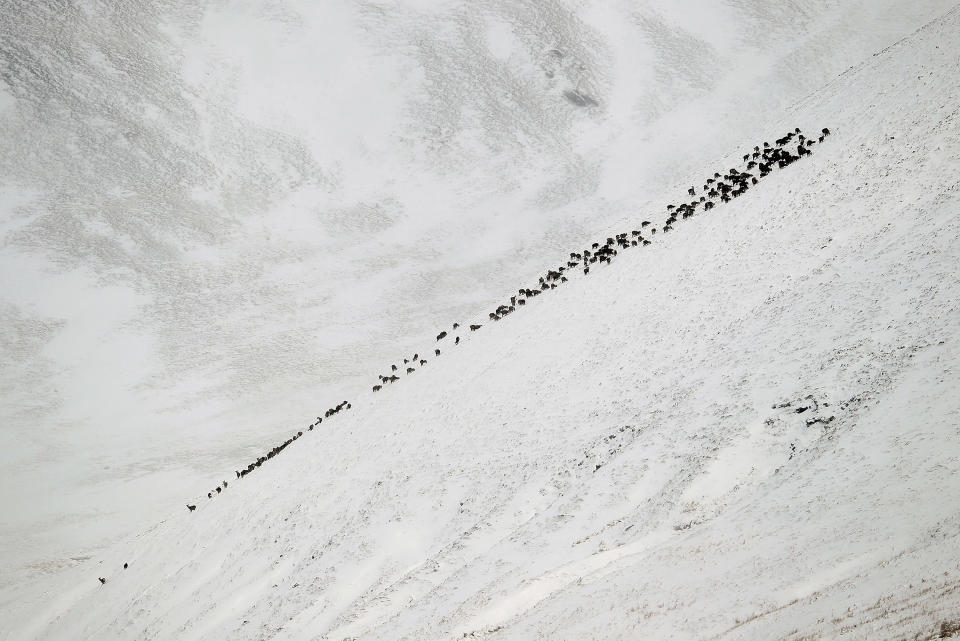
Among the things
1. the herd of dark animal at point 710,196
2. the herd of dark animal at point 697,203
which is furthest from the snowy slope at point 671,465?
the herd of dark animal at point 710,196

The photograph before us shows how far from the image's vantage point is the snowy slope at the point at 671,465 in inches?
472

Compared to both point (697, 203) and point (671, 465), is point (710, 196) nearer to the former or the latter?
point (697, 203)

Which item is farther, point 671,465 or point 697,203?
point 697,203

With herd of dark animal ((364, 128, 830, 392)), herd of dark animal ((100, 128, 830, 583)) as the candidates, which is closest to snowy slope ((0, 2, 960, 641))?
herd of dark animal ((100, 128, 830, 583))

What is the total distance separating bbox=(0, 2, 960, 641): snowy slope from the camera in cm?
1199

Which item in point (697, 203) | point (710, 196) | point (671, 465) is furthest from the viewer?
point (697, 203)

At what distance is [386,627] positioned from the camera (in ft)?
54.1

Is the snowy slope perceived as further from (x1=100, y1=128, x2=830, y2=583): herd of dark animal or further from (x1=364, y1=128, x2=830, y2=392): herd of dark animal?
(x1=364, y1=128, x2=830, y2=392): herd of dark animal

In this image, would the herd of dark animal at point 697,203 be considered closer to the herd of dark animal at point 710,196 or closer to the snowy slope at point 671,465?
the herd of dark animal at point 710,196

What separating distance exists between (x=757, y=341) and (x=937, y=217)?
22.8 feet

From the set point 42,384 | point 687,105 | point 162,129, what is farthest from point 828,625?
point 162,129

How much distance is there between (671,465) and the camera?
17.1m

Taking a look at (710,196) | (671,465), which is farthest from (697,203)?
(671,465)

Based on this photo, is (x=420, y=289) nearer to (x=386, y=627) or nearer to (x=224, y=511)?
(x=224, y=511)
